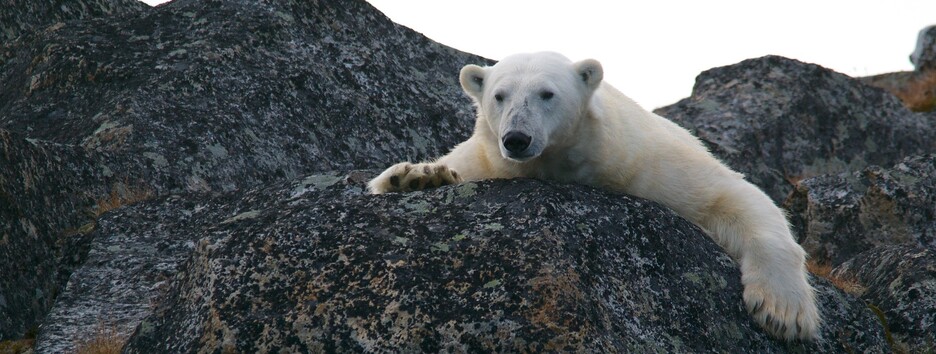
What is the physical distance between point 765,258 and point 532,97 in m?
1.73

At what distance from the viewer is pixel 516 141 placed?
6117 millimetres

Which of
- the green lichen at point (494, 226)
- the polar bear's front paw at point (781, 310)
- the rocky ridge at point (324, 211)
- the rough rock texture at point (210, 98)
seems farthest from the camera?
the rough rock texture at point (210, 98)

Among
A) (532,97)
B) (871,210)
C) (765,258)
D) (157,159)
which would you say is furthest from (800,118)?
(157,159)

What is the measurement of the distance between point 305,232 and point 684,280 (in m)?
1.93

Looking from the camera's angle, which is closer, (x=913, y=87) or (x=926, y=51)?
(x=913, y=87)

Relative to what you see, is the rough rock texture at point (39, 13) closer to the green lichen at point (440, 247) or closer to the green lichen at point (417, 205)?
the green lichen at point (417, 205)

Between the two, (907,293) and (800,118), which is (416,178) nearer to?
(907,293)

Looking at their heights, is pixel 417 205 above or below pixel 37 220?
above

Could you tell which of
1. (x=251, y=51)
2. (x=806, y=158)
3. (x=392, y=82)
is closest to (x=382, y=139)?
(x=392, y=82)

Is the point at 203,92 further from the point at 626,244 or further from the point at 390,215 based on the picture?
the point at 626,244

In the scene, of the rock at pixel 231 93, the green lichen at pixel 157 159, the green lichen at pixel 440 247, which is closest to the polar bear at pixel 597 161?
the green lichen at pixel 440 247

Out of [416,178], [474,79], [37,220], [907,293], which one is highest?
[474,79]

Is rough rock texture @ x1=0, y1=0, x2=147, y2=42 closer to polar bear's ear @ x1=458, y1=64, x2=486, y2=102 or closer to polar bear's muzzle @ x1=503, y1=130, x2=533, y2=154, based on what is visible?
polar bear's ear @ x1=458, y1=64, x2=486, y2=102

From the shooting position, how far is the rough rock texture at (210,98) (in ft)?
26.8
